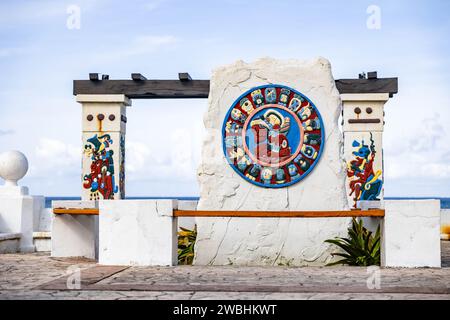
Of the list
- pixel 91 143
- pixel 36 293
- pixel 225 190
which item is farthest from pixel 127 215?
pixel 91 143

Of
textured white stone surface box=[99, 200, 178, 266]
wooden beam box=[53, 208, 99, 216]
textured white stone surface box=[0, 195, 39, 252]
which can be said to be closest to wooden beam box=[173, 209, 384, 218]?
textured white stone surface box=[99, 200, 178, 266]

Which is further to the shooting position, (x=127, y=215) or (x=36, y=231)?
(x=36, y=231)

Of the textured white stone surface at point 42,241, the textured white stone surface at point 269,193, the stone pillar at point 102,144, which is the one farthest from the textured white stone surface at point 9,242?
the stone pillar at point 102,144

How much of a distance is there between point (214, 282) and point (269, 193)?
259 centimetres

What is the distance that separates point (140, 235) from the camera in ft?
27.0

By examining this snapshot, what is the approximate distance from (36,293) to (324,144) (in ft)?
15.0

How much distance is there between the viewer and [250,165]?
9125mm

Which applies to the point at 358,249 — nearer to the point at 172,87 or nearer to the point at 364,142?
the point at 364,142

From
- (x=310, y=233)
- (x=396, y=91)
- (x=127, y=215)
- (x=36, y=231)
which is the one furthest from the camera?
(x=396, y=91)

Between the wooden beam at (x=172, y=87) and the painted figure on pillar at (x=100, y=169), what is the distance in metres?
1.05

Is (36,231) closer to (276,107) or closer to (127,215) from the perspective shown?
(127,215)

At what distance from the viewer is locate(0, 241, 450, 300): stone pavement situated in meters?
5.91

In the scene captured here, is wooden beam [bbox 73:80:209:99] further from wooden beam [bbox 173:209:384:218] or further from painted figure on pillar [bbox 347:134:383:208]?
wooden beam [bbox 173:209:384:218]
